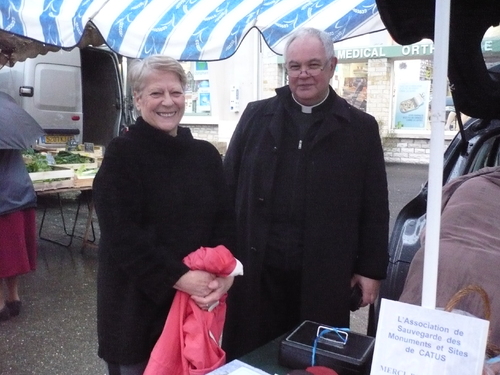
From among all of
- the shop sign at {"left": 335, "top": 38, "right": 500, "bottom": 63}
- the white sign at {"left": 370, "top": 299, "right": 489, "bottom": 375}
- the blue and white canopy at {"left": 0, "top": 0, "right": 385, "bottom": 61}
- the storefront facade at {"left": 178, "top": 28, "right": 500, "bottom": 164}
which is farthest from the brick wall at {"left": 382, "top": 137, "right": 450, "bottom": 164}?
the white sign at {"left": 370, "top": 299, "right": 489, "bottom": 375}

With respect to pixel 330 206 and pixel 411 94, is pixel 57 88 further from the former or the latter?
pixel 411 94

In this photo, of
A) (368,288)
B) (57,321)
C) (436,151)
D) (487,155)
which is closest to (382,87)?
(57,321)

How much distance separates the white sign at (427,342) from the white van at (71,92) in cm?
747

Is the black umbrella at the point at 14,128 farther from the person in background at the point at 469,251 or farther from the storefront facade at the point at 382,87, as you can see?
the storefront facade at the point at 382,87

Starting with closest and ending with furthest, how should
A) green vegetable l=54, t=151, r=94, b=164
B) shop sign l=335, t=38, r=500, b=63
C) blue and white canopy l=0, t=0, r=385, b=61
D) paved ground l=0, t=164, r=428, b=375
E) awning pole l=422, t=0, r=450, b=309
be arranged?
awning pole l=422, t=0, r=450, b=309 < paved ground l=0, t=164, r=428, b=375 < blue and white canopy l=0, t=0, r=385, b=61 < green vegetable l=54, t=151, r=94, b=164 < shop sign l=335, t=38, r=500, b=63

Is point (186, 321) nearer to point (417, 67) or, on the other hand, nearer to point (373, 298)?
point (373, 298)

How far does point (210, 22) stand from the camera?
4.15m

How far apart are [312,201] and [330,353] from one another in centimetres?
83

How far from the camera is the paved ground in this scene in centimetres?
356

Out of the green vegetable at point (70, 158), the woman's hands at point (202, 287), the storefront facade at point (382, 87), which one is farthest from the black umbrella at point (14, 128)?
the storefront facade at point (382, 87)

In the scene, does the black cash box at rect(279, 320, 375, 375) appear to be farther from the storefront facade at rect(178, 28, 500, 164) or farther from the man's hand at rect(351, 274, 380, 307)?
the storefront facade at rect(178, 28, 500, 164)

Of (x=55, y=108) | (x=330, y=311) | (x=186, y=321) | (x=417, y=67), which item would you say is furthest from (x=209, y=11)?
(x=417, y=67)

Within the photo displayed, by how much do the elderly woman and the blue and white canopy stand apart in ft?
6.87

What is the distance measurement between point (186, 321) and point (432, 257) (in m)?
0.98
